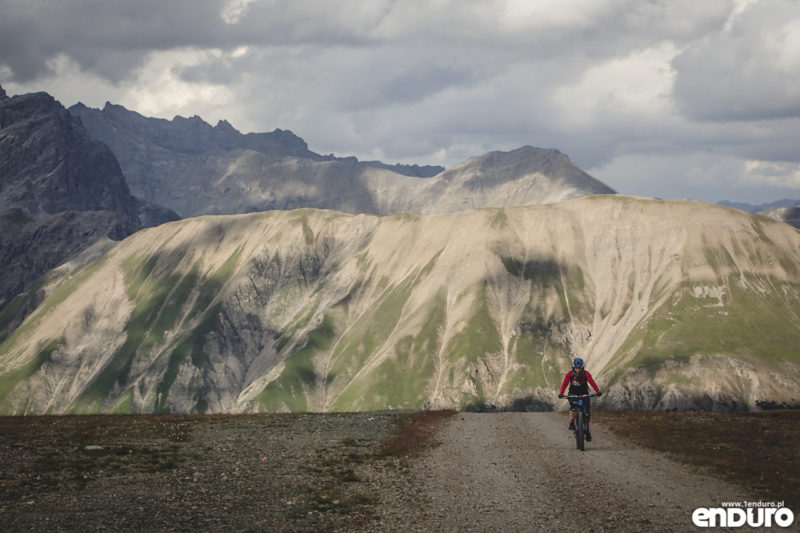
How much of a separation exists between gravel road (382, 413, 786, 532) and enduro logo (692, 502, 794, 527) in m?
0.42

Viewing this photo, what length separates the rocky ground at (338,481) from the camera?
78.5 ft

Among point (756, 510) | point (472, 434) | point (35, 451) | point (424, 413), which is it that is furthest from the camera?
point (424, 413)

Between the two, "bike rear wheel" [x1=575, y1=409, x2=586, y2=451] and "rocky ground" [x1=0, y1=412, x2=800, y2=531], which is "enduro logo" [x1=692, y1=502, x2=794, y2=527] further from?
"bike rear wheel" [x1=575, y1=409, x2=586, y2=451]

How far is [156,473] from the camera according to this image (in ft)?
103

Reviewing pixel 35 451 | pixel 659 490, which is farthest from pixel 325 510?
pixel 35 451

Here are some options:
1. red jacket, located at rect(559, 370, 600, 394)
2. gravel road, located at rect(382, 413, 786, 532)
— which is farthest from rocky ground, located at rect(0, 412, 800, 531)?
red jacket, located at rect(559, 370, 600, 394)

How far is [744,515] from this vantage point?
23234mm

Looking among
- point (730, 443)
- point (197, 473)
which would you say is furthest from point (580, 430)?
point (197, 473)

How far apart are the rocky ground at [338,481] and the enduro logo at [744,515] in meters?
0.54

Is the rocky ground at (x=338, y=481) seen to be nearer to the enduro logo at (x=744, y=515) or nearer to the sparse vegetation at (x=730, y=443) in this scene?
the enduro logo at (x=744, y=515)

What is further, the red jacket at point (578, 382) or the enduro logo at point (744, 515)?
the red jacket at point (578, 382)

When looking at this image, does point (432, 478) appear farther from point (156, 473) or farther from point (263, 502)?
point (156, 473)

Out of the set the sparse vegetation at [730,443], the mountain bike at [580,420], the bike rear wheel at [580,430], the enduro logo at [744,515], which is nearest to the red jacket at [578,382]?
the mountain bike at [580,420]

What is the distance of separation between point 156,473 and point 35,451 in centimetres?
760
